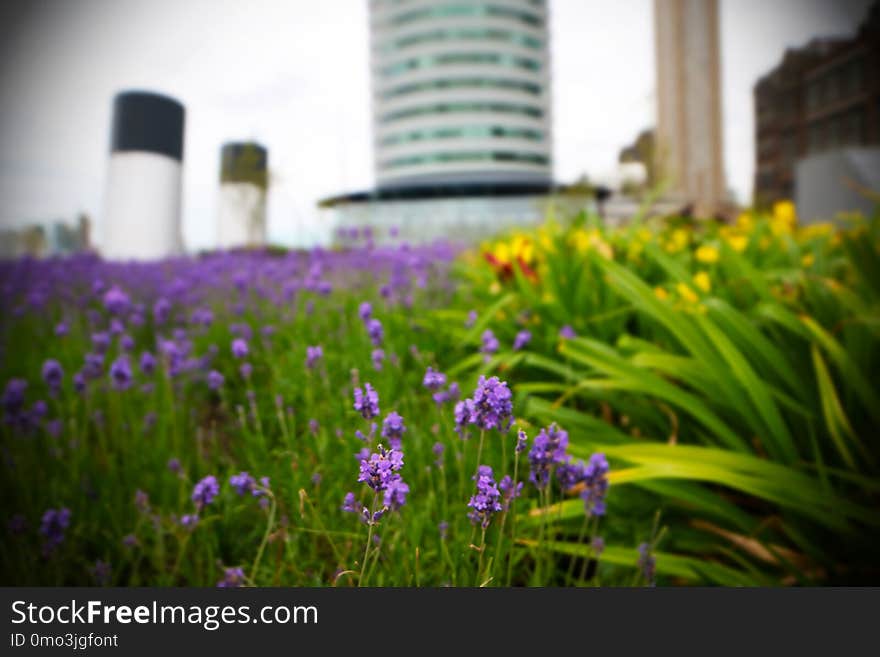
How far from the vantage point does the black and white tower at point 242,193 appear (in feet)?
3.43

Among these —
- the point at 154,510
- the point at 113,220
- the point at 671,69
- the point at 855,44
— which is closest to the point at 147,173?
the point at 113,220

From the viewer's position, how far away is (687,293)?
1.60m

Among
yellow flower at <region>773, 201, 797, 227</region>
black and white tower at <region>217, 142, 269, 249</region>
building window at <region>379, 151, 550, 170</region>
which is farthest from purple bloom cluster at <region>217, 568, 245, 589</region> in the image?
building window at <region>379, 151, 550, 170</region>

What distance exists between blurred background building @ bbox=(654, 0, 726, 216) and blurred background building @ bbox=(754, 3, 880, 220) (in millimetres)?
127

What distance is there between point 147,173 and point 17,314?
6.29 feet

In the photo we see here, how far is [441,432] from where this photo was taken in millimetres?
942

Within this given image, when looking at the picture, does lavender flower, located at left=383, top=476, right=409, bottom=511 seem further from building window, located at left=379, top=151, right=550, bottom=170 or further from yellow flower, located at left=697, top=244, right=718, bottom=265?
building window, located at left=379, top=151, right=550, bottom=170

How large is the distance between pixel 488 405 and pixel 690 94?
4.82ft

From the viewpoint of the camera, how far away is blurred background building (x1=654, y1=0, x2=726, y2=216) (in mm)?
1194

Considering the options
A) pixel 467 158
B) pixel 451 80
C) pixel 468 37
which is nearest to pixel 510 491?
pixel 468 37

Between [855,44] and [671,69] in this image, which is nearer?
[855,44]

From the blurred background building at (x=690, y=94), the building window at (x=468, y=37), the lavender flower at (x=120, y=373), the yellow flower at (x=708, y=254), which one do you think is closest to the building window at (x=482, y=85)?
the building window at (x=468, y=37)

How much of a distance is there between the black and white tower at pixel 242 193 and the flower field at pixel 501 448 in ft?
0.90

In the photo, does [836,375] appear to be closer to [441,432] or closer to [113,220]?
[441,432]
